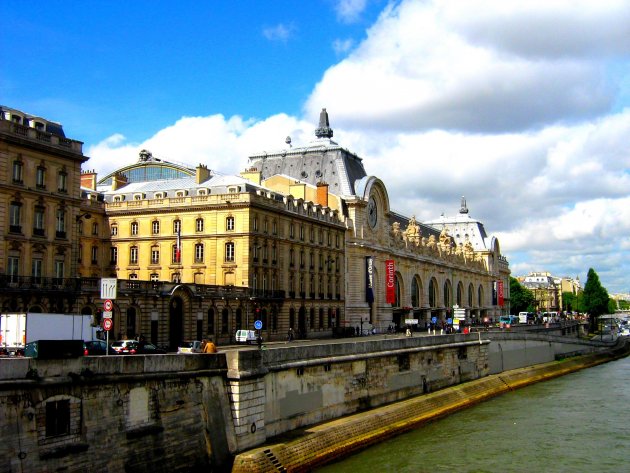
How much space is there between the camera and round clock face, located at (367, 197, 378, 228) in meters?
89.2

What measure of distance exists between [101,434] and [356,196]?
63.9 metres

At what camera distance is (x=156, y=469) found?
2477 cm

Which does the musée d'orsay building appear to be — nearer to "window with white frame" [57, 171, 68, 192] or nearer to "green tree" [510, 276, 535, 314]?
"window with white frame" [57, 171, 68, 192]

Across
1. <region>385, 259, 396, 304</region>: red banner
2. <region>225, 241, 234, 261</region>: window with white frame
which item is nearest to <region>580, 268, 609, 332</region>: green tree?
<region>385, 259, 396, 304</region>: red banner

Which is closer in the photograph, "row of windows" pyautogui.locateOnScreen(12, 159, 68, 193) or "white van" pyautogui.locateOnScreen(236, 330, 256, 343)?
"row of windows" pyautogui.locateOnScreen(12, 159, 68, 193)

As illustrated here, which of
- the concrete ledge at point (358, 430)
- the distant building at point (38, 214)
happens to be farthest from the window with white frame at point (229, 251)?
the concrete ledge at point (358, 430)

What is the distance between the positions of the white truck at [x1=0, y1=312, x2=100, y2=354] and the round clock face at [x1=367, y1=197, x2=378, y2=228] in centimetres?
5822

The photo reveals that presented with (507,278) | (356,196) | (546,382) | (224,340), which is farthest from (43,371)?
(507,278)

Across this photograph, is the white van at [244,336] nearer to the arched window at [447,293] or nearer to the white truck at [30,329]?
the white truck at [30,329]

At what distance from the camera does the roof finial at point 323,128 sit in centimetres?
9794

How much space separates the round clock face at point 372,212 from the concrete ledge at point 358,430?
31.4m

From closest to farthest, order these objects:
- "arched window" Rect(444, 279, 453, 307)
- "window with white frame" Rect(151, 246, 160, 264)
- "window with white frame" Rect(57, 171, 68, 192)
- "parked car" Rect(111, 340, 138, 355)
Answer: "parked car" Rect(111, 340, 138, 355) → "window with white frame" Rect(57, 171, 68, 192) → "window with white frame" Rect(151, 246, 160, 264) → "arched window" Rect(444, 279, 453, 307)

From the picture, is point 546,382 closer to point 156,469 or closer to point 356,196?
point 356,196

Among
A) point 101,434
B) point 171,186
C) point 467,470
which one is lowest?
point 467,470
